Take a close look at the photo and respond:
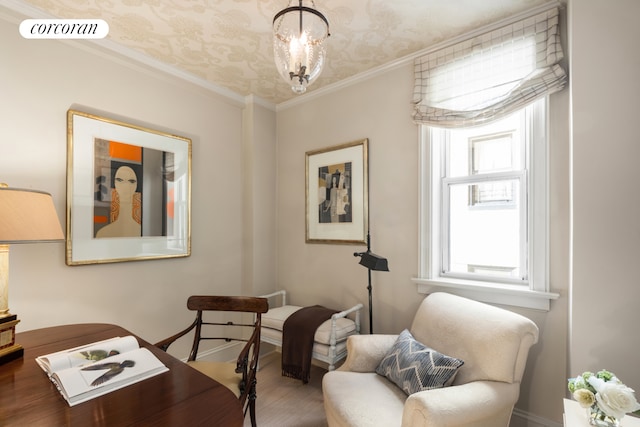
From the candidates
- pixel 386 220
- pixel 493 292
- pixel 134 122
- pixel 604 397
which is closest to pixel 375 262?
pixel 386 220

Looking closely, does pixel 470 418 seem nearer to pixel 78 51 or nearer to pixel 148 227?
pixel 148 227

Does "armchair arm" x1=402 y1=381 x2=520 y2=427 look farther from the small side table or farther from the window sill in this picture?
the window sill

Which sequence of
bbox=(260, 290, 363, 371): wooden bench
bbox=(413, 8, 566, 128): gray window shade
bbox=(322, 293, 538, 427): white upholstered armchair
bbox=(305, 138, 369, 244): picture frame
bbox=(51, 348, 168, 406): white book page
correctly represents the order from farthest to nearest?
bbox=(305, 138, 369, 244): picture frame → bbox=(260, 290, 363, 371): wooden bench → bbox=(413, 8, 566, 128): gray window shade → bbox=(322, 293, 538, 427): white upholstered armchair → bbox=(51, 348, 168, 406): white book page

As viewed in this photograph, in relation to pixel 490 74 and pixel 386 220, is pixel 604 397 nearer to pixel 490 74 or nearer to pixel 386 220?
pixel 386 220

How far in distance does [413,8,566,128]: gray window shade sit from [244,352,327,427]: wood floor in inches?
90.5

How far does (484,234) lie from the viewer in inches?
87.0

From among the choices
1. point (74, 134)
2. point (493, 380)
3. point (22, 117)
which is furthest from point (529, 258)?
point (22, 117)

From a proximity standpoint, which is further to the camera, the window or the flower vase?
the window

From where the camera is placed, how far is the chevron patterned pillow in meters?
1.59

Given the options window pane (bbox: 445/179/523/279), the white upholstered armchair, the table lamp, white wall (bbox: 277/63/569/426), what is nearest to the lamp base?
the table lamp

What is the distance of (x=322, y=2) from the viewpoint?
184 centimetres

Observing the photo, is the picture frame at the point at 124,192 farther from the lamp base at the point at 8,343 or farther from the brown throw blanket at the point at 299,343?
the brown throw blanket at the point at 299,343

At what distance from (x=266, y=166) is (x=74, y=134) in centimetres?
164

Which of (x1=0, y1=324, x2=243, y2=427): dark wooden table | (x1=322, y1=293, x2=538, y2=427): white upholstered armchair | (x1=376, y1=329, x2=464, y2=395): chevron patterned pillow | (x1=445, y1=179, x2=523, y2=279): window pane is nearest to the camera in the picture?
(x1=0, y1=324, x2=243, y2=427): dark wooden table
